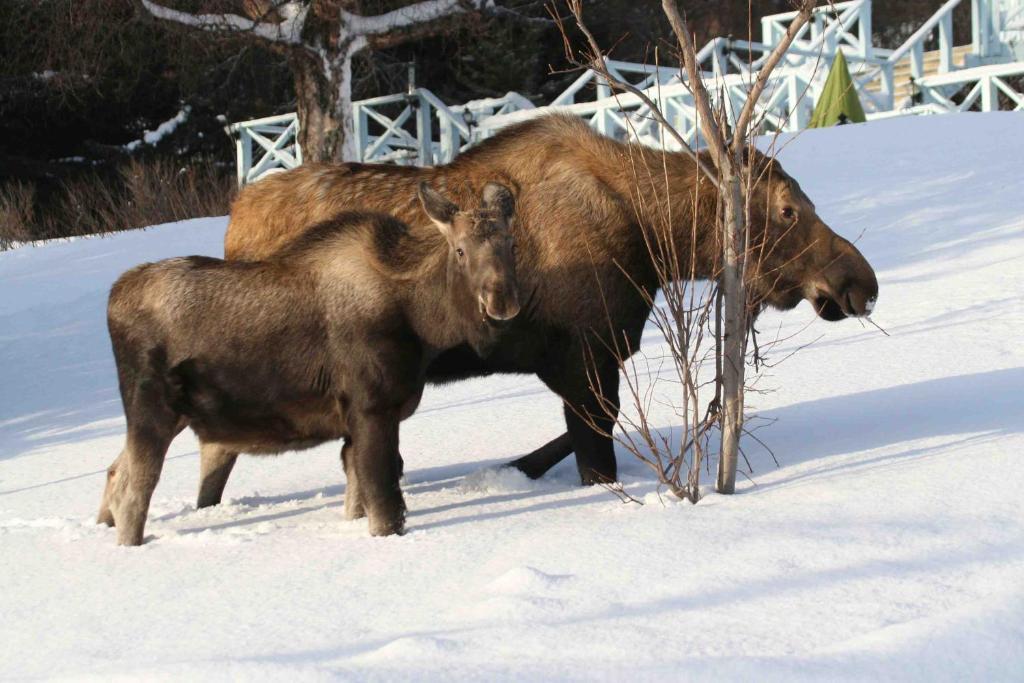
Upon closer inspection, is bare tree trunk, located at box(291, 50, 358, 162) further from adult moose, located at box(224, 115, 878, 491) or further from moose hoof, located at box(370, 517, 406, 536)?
moose hoof, located at box(370, 517, 406, 536)

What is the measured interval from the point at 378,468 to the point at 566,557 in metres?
1.01

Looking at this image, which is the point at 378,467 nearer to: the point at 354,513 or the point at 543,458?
the point at 354,513

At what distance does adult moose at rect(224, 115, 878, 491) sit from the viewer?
6.92 metres

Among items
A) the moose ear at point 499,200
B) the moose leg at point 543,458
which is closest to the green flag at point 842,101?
the moose leg at point 543,458

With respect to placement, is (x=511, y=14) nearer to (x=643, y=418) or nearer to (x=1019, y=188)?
(x=1019, y=188)

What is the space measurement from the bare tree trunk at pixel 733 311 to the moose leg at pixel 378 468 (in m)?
1.42

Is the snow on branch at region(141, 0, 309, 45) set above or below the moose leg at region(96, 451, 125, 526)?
above

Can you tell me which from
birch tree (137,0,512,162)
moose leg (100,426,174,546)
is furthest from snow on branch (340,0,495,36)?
moose leg (100,426,174,546)

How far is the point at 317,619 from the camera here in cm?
494

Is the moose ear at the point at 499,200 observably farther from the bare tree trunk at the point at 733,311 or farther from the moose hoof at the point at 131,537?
the moose hoof at the point at 131,537

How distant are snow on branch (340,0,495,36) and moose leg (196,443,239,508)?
1461 centimetres

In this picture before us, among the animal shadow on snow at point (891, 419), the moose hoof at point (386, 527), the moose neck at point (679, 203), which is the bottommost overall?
the animal shadow on snow at point (891, 419)

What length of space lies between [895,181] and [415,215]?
10323mm

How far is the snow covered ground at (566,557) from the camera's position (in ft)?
14.3
